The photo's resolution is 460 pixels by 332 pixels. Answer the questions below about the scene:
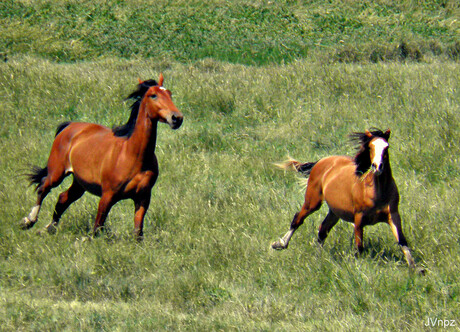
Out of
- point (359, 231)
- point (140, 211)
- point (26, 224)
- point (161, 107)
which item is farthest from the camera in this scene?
point (26, 224)

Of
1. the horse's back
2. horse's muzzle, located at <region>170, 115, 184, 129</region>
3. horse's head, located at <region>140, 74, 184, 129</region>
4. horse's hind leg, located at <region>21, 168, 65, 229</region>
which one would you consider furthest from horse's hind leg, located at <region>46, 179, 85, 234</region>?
the horse's back

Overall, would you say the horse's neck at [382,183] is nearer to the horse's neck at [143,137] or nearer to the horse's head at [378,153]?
the horse's head at [378,153]

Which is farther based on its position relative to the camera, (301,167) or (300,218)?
(301,167)

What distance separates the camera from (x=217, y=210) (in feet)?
23.5

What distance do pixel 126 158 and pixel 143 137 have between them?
26 cm

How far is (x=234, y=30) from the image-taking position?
19.9m

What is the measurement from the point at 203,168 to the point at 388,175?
415 centimetres

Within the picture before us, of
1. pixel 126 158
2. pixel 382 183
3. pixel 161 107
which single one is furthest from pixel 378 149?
pixel 126 158

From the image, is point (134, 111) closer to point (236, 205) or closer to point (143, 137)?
point (143, 137)

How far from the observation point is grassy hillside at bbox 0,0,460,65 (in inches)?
696

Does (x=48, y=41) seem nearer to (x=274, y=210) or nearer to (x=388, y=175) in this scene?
(x=274, y=210)

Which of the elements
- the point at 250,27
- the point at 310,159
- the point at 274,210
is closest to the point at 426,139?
the point at 310,159

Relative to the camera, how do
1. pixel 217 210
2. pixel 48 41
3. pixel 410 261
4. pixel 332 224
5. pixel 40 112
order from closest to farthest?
pixel 410 261, pixel 332 224, pixel 217 210, pixel 40 112, pixel 48 41

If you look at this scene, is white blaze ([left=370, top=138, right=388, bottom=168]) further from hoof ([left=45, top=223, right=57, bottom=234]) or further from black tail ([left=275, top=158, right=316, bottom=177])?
hoof ([left=45, top=223, right=57, bottom=234])
